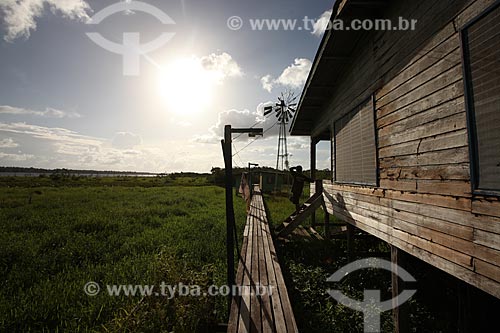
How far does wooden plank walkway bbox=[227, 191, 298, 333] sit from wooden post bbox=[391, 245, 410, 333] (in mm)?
1865

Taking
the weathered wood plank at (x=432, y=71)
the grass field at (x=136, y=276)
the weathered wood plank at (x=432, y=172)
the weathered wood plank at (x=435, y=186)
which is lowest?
Result: the grass field at (x=136, y=276)

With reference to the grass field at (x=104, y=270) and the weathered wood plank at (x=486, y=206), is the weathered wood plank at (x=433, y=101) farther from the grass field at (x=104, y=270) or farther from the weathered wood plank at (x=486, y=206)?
the grass field at (x=104, y=270)

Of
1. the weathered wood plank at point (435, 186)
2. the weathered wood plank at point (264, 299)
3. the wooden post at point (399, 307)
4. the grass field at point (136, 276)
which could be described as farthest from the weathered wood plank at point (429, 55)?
the grass field at point (136, 276)

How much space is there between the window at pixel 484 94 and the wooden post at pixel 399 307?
2096 millimetres

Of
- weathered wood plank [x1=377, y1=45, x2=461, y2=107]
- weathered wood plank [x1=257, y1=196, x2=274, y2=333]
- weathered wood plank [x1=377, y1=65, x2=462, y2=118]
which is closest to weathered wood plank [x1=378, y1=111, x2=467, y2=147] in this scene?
weathered wood plank [x1=377, y1=65, x2=462, y2=118]

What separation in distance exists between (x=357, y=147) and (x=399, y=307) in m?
3.31

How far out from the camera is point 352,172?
5.98 meters

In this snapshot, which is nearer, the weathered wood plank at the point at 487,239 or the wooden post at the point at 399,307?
the weathered wood plank at the point at 487,239

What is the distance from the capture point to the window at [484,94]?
2.21 metres

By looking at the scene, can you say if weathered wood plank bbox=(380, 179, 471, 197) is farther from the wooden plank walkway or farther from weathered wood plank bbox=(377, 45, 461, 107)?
the wooden plank walkway

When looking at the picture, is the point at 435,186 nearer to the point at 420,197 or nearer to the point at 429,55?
the point at 420,197

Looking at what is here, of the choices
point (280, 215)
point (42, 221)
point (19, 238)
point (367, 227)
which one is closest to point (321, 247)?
point (367, 227)

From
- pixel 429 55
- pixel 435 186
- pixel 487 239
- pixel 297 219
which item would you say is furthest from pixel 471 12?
pixel 297 219

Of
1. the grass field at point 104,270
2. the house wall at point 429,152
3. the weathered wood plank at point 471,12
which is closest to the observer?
the weathered wood plank at point 471,12
